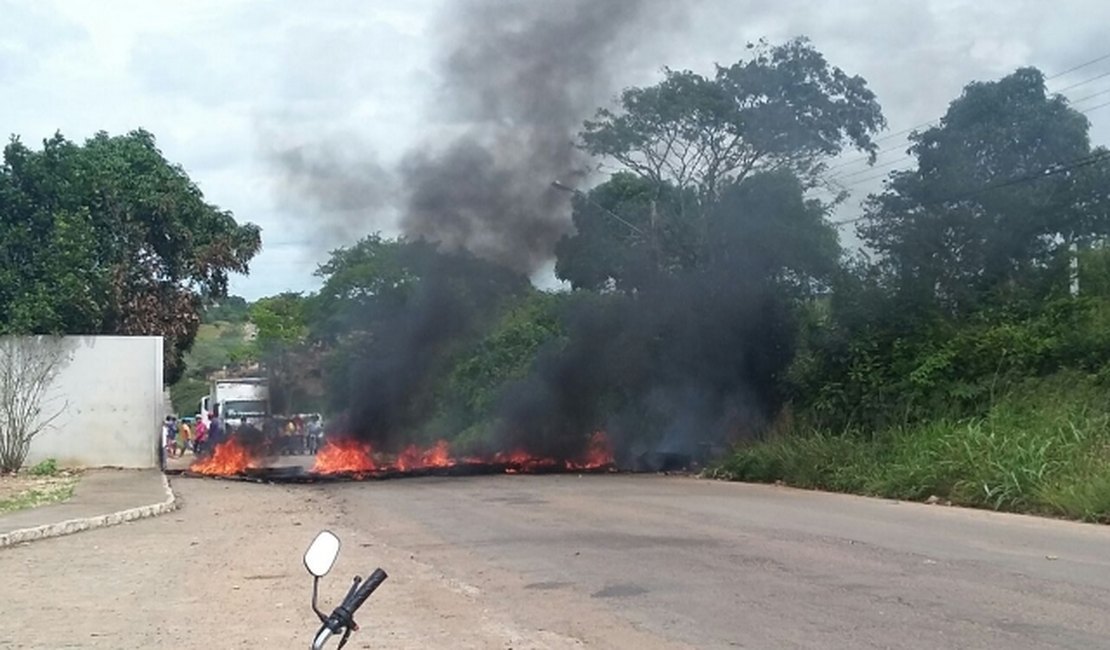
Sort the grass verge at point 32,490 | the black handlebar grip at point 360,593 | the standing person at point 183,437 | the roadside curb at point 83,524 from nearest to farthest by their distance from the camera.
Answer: the black handlebar grip at point 360,593 < the roadside curb at point 83,524 < the grass verge at point 32,490 < the standing person at point 183,437

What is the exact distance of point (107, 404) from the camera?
85.6ft

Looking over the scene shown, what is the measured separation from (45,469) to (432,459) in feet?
30.7

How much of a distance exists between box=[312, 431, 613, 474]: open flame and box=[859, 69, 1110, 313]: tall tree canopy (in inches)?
319

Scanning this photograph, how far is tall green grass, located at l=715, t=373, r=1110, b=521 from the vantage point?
15.5 meters

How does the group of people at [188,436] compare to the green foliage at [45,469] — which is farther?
the group of people at [188,436]

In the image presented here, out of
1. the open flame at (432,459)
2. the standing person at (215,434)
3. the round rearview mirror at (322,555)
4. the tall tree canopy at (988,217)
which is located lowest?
the open flame at (432,459)

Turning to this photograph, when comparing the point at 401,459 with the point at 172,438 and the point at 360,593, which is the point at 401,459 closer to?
the point at 172,438

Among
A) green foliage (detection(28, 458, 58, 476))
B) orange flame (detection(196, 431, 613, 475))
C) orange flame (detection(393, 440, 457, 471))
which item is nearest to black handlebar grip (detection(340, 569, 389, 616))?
green foliage (detection(28, 458, 58, 476))

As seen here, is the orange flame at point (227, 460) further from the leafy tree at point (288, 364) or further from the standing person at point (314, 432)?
the leafy tree at point (288, 364)

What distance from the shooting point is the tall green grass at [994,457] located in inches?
608

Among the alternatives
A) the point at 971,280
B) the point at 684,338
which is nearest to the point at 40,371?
the point at 684,338

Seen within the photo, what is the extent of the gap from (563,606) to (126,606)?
10.6ft

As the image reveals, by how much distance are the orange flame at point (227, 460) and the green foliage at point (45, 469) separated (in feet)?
13.9

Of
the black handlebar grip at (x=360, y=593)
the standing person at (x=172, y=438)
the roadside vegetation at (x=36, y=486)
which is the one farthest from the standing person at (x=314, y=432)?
the black handlebar grip at (x=360, y=593)
